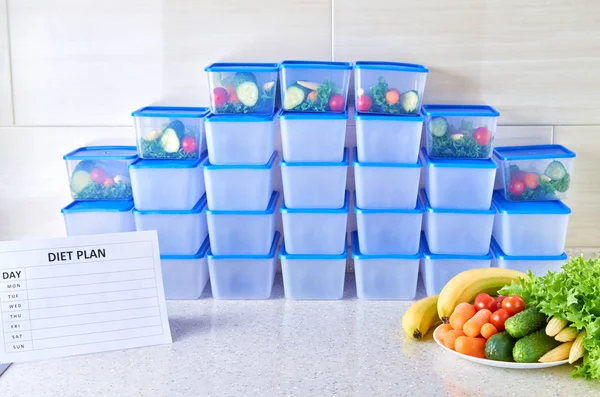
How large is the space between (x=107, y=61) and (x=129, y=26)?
107mm

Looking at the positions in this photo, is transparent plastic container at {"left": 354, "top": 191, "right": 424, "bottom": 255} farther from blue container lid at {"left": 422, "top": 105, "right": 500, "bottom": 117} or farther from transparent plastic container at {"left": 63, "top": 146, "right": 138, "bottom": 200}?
transparent plastic container at {"left": 63, "top": 146, "right": 138, "bottom": 200}

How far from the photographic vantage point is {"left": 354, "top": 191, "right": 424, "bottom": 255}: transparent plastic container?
5.79ft

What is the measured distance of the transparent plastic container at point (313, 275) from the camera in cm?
179

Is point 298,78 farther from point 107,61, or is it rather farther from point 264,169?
point 107,61

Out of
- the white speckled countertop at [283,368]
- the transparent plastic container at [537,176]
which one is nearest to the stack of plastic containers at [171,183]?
the white speckled countertop at [283,368]

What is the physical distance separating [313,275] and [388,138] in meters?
0.37

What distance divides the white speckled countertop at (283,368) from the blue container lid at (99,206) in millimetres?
297

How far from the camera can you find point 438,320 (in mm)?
1633

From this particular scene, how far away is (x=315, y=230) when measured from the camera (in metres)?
1.78

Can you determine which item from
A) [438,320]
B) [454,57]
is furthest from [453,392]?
[454,57]

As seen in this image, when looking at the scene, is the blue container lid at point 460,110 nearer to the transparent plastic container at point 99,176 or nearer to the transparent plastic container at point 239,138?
the transparent plastic container at point 239,138

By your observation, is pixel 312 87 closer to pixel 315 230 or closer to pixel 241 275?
pixel 315 230

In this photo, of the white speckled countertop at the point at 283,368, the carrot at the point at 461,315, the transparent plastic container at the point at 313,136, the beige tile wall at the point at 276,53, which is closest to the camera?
the white speckled countertop at the point at 283,368

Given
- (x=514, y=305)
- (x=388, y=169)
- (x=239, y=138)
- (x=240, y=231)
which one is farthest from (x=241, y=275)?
(x=514, y=305)
